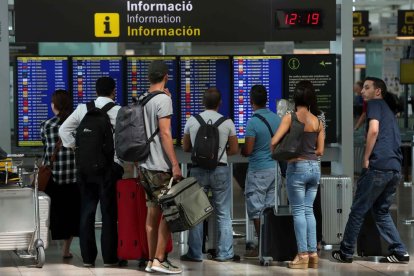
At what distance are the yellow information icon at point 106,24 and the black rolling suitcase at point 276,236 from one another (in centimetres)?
283

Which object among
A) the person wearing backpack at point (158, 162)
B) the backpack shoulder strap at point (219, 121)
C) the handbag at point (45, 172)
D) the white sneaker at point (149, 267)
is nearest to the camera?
the person wearing backpack at point (158, 162)

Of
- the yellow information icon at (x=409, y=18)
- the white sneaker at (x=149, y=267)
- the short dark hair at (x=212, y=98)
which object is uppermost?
the yellow information icon at (x=409, y=18)

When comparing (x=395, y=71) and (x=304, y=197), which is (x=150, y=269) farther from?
(x=395, y=71)

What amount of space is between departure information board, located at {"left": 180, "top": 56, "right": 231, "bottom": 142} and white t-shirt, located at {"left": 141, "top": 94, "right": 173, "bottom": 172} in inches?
104

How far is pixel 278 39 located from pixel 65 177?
294cm

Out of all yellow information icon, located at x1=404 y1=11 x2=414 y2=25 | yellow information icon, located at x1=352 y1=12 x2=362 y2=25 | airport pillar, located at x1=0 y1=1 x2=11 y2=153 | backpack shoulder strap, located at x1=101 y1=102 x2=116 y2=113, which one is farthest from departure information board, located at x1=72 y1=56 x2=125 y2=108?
yellow information icon, located at x1=352 y1=12 x2=362 y2=25

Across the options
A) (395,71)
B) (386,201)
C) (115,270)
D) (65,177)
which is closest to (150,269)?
(115,270)

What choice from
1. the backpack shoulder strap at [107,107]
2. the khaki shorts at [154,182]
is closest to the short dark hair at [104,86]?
the backpack shoulder strap at [107,107]

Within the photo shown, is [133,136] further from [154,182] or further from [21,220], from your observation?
[21,220]

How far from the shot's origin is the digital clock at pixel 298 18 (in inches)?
433

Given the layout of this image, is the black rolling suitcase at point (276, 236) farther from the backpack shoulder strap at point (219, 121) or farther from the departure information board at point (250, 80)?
the departure information board at point (250, 80)

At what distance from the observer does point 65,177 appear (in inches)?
376

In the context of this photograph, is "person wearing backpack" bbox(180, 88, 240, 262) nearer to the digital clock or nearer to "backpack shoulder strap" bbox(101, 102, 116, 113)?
"backpack shoulder strap" bbox(101, 102, 116, 113)

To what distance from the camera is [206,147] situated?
9.01m
